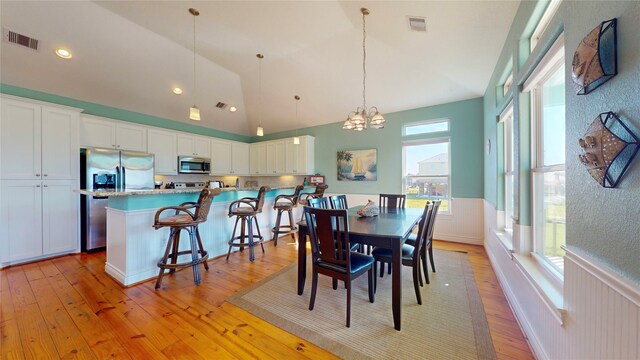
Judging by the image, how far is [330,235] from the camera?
73.5 inches

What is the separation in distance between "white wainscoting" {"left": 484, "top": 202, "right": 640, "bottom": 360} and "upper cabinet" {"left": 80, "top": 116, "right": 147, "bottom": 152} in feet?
19.6

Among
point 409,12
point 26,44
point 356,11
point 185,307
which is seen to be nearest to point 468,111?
point 409,12

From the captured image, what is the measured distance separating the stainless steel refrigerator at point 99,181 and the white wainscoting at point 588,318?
206 inches

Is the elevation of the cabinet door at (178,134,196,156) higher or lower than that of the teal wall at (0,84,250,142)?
lower

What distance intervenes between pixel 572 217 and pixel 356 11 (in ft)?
9.11

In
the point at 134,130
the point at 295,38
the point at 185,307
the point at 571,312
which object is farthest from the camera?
the point at 134,130

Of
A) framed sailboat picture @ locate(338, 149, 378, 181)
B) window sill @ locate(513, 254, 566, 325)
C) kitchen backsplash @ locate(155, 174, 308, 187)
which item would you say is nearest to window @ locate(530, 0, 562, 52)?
window sill @ locate(513, 254, 566, 325)

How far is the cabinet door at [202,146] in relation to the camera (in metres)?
5.49

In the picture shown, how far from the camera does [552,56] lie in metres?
1.49

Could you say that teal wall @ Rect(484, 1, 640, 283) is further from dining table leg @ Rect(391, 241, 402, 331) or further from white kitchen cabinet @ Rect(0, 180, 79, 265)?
white kitchen cabinet @ Rect(0, 180, 79, 265)

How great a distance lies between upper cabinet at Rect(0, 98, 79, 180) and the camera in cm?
305

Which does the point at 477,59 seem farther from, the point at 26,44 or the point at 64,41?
the point at 26,44

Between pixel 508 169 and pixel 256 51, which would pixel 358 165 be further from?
pixel 256 51

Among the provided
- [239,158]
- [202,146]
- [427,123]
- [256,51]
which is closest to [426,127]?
[427,123]
